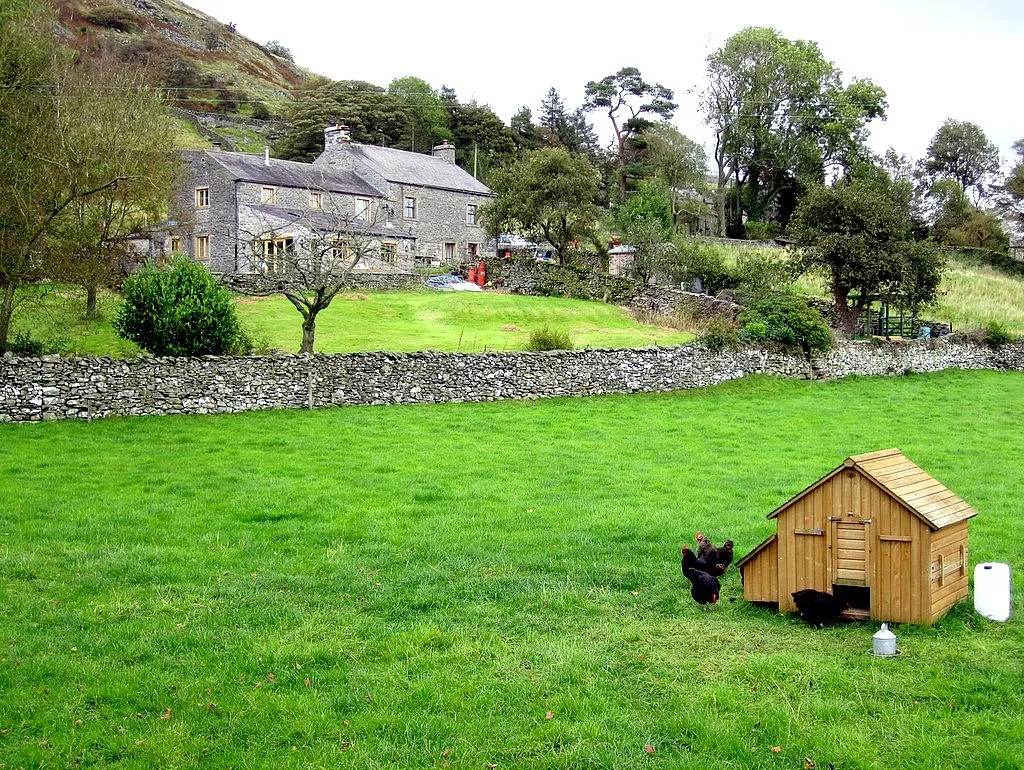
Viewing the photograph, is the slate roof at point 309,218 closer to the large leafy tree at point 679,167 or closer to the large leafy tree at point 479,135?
the large leafy tree at point 679,167

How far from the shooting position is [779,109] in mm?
74750

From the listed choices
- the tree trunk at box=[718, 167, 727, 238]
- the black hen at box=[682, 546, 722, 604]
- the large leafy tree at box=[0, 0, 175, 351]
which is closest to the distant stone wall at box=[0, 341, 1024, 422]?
the large leafy tree at box=[0, 0, 175, 351]

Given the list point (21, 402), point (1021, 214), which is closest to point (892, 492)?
point (21, 402)

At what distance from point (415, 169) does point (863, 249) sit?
1187 inches

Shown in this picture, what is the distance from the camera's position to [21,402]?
21.3 metres

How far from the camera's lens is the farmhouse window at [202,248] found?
1859 inches

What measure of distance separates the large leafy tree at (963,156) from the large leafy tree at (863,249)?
50.1 metres

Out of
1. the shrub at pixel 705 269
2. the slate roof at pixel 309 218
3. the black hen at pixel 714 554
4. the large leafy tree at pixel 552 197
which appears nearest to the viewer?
the black hen at pixel 714 554

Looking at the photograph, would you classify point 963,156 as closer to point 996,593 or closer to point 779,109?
point 779,109

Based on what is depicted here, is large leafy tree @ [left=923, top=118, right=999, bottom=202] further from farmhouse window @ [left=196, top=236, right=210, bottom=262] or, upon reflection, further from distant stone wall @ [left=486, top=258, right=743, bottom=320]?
farmhouse window @ [left=196, top=236, right=210, bottom=262]

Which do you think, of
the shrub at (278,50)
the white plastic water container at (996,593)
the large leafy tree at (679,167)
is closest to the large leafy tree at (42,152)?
the white plastic water container at (996,593)

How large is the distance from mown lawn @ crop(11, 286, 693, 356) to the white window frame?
9462 mm

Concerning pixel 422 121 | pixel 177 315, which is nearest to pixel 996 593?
pixel 177 315

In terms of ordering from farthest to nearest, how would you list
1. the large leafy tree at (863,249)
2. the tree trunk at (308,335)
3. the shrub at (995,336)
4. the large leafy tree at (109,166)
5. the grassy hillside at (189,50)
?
the grassy hillside at (189,50)
the shrub at (995,336)
the large leafy tree at (863,249)
the tree trunk at (308,335)
the large leafy tree at (109,166)
